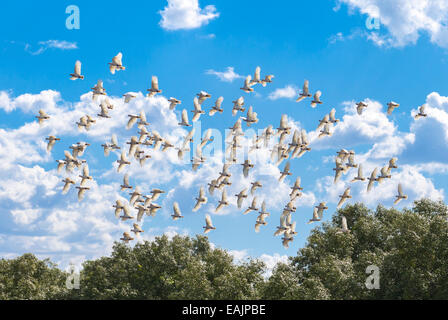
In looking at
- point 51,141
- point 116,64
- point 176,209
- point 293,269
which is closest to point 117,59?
point 116,64

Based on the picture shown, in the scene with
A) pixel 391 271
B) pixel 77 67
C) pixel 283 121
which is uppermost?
pixel 77 67

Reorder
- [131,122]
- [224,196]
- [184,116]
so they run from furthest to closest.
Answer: [224,196] < [184,116] < [131,122]

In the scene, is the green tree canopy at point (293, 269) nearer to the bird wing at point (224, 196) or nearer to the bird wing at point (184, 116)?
the bird wing at point (224, 196)

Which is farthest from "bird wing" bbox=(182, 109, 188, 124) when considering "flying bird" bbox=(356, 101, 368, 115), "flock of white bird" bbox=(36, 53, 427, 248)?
"flying bird" bbox=(356, 101, 368, 115)

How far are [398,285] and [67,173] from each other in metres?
23.9

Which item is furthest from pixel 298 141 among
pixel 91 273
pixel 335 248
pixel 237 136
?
pixel 91 273

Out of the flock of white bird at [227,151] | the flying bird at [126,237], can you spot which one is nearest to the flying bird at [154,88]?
the flock of white bird at [227,151]

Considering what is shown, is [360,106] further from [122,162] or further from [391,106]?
[122,162]

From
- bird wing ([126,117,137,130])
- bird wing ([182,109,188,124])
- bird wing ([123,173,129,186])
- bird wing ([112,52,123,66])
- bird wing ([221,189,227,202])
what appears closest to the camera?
bird wing ([112,52,123,66])

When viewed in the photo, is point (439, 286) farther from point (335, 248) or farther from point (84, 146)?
point (84, 146)

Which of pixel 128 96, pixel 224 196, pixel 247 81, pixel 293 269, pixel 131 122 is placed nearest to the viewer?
pixel 247 81

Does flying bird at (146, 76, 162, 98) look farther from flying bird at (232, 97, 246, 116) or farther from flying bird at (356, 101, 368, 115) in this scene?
flying bird at (356, 101, 368, 115)

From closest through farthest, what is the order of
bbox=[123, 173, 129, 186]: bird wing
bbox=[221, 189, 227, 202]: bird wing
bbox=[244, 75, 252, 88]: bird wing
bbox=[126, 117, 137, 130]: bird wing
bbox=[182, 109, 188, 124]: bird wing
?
bbox=[244, 75, 252, 88]: bird wing, bbox=[126, 117, 137, 130]: bird wing, bbox=[182, 109, 188, 124]: bird wing, bbox=[123, 173, 129, 186]: bird wing, bbox=[221, 189, 227, 202]: bird wing

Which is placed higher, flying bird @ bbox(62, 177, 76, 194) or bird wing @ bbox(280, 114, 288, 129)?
bird wing @ bbox(280, 114, 288, 129)
